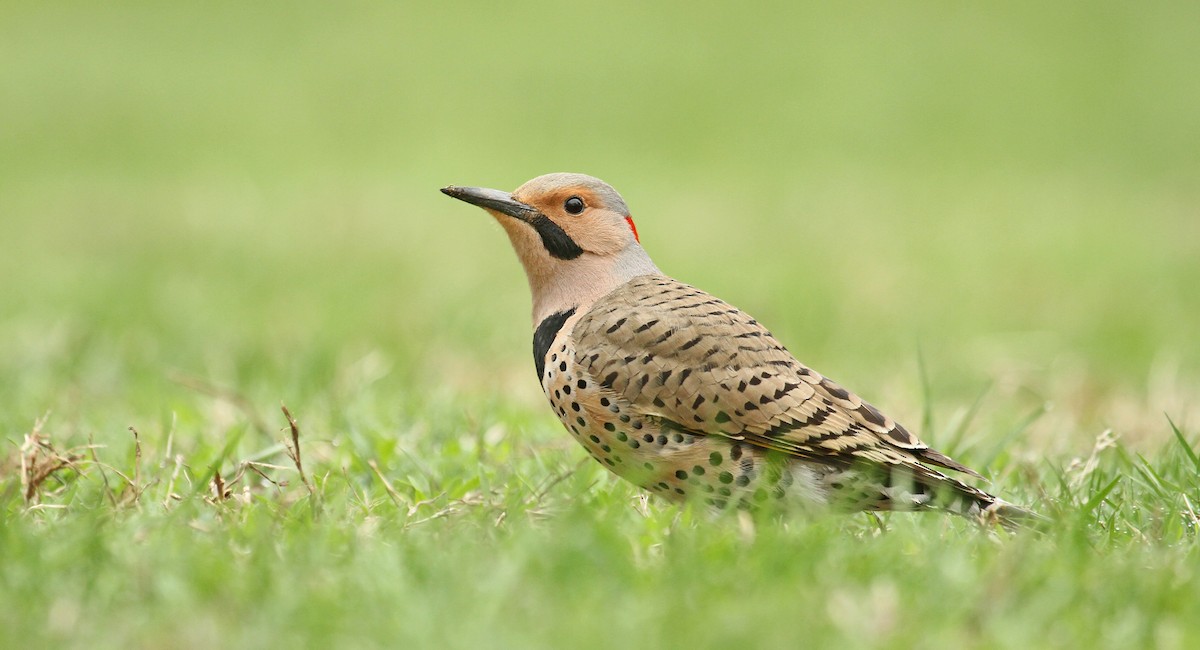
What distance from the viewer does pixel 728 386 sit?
429 centimetres

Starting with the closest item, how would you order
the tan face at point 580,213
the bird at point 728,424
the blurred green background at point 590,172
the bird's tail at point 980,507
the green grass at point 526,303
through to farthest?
the green grass at point 526,303 < the bird's tail at point 980,507 < the bird at point 728,424 < the tan face at point 580,213 < the blurred green background at point 590,172

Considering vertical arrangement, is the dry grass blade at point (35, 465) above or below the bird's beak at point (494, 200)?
below

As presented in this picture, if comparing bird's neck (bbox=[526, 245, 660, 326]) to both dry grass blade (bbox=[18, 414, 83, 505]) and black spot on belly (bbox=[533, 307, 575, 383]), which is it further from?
dry grass blade (bbox=[18, 414, 83, 505])

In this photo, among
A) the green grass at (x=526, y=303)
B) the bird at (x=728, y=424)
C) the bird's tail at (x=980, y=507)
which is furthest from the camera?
the bird at (x=728, y=424)

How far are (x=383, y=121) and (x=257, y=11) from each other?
755 cm

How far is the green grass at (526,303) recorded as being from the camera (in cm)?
325

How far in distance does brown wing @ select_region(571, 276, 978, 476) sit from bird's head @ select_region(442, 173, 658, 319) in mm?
411

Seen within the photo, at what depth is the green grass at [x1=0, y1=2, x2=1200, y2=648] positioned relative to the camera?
325 centimetres

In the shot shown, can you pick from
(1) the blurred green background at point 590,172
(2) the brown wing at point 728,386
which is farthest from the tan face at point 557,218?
(1) the blurred green background at point 590,172

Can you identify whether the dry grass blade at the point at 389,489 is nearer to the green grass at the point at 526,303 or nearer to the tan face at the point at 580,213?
the green grass at the point at 526,303

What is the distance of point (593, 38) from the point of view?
2467 cm

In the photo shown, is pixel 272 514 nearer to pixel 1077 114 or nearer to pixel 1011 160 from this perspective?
pixel 1011 160

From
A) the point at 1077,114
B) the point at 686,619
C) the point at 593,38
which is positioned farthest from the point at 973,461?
the point at 593,38

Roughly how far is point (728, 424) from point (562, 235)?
1.16 m
